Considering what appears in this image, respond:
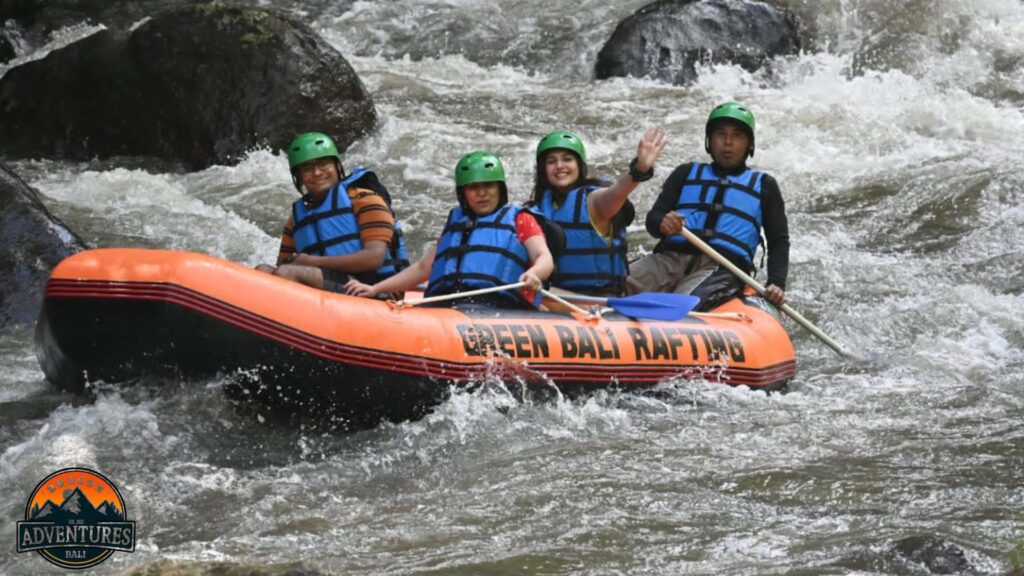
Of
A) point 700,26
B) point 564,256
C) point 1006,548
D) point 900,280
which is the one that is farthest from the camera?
point 700,26

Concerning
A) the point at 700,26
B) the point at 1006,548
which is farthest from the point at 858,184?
the point at 1006,548

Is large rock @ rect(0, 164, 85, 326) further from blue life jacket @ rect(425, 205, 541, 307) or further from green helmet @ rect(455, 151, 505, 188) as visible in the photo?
green helmet @ rect(455, 151, 505, 188)

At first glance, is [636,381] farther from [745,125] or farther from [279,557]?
[279,557]

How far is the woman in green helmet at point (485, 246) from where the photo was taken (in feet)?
21.0

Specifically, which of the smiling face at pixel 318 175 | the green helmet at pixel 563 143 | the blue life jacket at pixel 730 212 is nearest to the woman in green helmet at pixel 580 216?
the green helmet at pixel 563 143

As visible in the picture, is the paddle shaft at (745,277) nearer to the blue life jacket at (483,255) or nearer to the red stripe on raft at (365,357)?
the red stripe on raft at (365,357)

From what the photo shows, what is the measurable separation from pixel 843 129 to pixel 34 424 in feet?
24.0

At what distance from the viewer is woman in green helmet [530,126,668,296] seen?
6.75 m

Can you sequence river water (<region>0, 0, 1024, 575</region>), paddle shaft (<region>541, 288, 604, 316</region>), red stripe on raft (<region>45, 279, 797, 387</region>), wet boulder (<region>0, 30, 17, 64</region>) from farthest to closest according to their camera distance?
wet boulder (<region>0, 30, 17, 64</region>) < paddle shaft (<region>541, 288, 604, 316</region>) < red stripe on raft (<region>45, 279, 797, 387</region>) < river water (<region>0, 0, 1024, 575</region>)

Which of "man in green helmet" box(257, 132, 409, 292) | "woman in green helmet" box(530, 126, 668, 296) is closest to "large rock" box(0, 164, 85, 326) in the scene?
"man in green helmet" box(257, 132, 409, 292)

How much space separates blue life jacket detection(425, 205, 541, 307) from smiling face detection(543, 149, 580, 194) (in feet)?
1.15

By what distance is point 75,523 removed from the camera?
450 centimetres

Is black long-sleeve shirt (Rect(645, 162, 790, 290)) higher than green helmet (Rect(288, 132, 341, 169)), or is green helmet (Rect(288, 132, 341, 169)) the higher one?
green helmet (Rect(288, 132, 341, 169))

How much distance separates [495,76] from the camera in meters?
13.3
